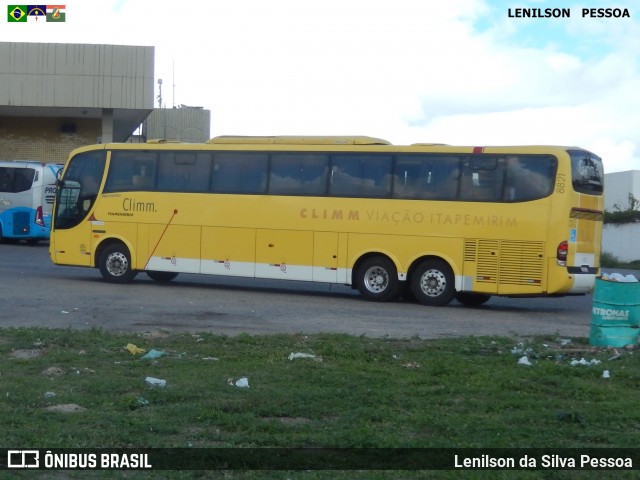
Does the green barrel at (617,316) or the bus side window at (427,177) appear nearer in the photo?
the green barrel at (617,316)

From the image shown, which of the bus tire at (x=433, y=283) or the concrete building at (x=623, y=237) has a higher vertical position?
the concrete building at (x=623, y=237)

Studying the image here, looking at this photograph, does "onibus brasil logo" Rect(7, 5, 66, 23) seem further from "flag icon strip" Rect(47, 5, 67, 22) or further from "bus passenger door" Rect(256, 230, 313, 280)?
"bus passenger door" Rect(256, 230, 313, 280)

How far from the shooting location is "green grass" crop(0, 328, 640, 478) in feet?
22.5

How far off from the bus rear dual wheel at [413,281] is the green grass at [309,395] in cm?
674

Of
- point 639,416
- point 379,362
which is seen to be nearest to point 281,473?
point 639,416

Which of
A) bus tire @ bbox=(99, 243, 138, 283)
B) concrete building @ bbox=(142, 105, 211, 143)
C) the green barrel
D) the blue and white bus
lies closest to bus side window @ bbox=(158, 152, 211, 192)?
bus tire @ bbox=(99, 243, 138, 283)

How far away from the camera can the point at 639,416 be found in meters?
7.59

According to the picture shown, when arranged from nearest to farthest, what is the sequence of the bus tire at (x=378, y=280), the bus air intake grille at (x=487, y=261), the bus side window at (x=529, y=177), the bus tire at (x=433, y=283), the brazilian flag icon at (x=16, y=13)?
the bus side window at (x=529, y=177)
the bus air intake grille at (x=487, y=261)
the bus tire at (x=433, y=283)
the bus tire at (x=378, y=280)
the brazilian flag icon at (x=16, y=13)

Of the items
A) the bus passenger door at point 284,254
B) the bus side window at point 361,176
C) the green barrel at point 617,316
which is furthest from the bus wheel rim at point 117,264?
the green barrel at point 617,316

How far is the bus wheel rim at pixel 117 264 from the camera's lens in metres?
21.3

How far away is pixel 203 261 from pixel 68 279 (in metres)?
3.33

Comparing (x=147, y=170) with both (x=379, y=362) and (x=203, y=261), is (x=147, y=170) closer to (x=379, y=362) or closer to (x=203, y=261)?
(x=203, y=261)

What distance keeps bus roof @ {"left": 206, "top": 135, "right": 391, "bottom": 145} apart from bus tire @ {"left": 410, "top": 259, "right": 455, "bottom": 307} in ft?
8.85

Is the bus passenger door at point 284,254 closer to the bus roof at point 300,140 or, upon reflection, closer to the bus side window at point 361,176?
the bus side window at point 361,176
